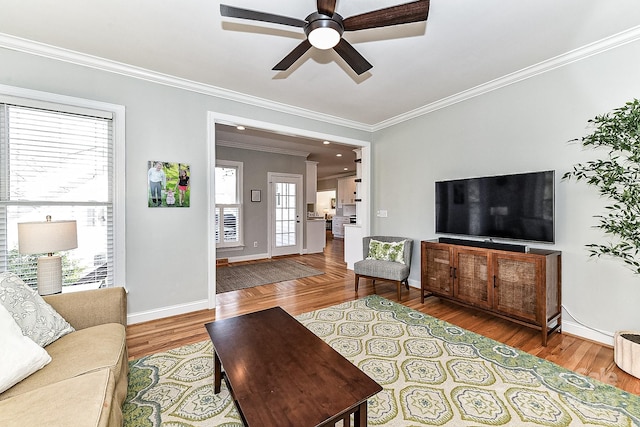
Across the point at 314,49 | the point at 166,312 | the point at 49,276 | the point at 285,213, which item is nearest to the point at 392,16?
the point at 314,49

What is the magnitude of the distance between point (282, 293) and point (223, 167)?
3.58 meters

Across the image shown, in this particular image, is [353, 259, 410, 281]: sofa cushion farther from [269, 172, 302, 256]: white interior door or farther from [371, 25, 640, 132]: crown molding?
[269, 172, 302, 256]: white interior door

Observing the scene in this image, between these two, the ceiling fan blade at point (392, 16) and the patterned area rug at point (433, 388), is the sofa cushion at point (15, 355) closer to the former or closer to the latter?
the patterned area rug at point (433, 388)

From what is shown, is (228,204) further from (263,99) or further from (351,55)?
(351,55)

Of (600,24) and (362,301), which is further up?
(600,24)

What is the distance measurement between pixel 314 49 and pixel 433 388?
2912 mm

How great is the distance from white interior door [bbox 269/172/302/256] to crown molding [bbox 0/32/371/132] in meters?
2.93

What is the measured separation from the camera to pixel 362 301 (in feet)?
11.3

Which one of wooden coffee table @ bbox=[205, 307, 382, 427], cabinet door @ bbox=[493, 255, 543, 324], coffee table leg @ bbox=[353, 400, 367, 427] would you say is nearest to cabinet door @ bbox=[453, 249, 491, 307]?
cabinet door @ bbox=[493, 255, 543, 324]

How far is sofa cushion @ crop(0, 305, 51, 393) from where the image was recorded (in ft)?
3.83

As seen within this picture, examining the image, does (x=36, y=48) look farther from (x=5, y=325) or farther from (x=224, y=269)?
(x=224, y=269)

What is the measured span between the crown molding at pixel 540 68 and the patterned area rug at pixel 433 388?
273 centimetres

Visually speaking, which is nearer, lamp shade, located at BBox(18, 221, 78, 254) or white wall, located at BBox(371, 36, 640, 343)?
lamp shade, located at BBox(18, 221, 78, 254)

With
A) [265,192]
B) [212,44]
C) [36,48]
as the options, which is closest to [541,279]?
[212,44]
